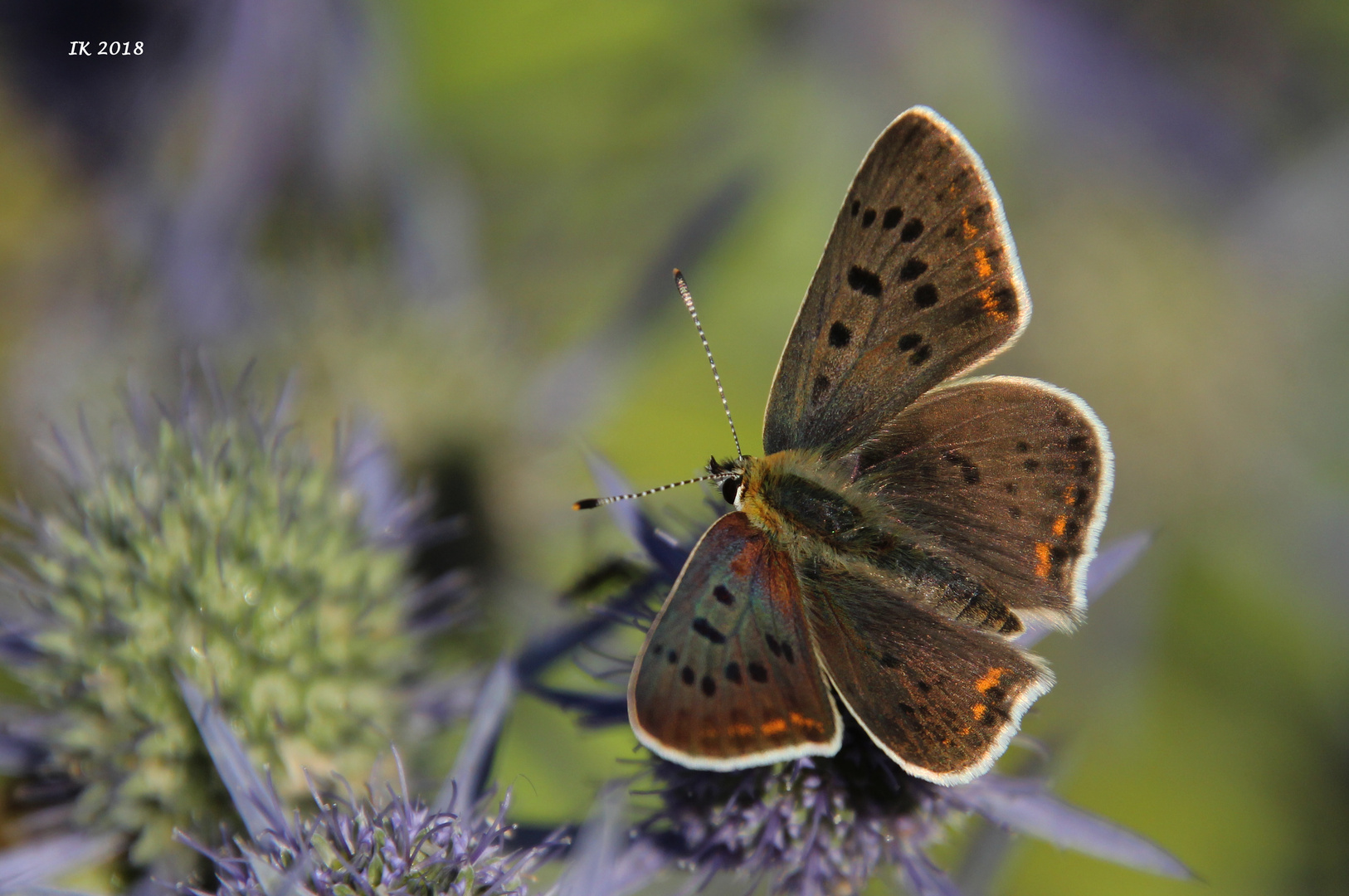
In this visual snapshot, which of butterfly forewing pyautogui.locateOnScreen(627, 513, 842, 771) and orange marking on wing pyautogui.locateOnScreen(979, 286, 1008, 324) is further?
orange marking on wing pyautogui.locateOnScreen(979, 286, 1008, 324)

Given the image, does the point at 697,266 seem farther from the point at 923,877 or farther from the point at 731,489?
the point at 923,877

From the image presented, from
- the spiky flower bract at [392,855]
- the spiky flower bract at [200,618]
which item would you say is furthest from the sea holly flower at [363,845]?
the spiky flower bract at [200,618]

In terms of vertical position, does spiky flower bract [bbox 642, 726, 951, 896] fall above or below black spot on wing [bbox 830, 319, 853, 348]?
below

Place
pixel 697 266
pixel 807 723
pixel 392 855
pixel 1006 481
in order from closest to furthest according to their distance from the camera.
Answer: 1. pixel 807 723
2. pixel 392 855
3. pixel 1006 481
4. pixel 697 266

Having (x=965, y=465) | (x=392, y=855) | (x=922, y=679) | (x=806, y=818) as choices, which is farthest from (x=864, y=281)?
(x=392, y=855)

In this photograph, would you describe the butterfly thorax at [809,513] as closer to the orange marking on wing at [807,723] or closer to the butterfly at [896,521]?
the butterfly at [896,521]

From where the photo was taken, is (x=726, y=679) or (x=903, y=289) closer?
(x=726, y=679)

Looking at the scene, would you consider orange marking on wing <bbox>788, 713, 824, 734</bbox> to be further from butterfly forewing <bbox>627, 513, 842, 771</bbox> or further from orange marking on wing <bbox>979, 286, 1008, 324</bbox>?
orange marking on wing <bbox>979, 286, 1008, 324</bbox>

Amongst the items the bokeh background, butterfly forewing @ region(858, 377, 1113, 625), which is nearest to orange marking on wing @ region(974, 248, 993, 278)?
butterfly forewing @ region(858, 377, 1113, 625)
